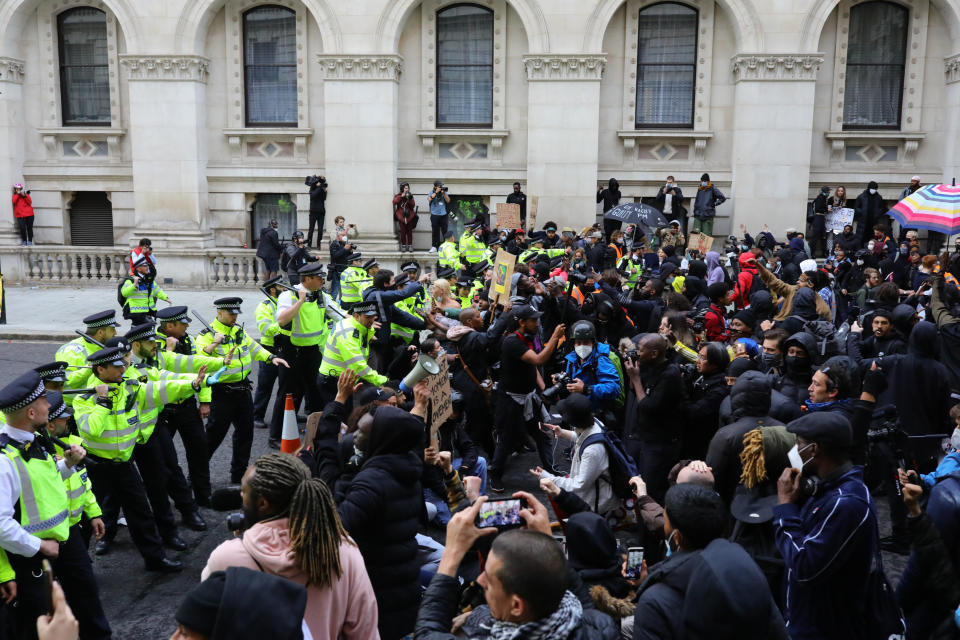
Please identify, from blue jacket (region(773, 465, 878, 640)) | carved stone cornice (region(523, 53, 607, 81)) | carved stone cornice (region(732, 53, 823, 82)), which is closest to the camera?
blue jacket (region(773, 465, 878, 640))

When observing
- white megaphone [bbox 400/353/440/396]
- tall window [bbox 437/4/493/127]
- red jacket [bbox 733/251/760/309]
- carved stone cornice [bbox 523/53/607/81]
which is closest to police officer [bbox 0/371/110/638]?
white megaphone [bbox 400/353/440/396]

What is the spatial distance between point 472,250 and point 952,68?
1394 cm

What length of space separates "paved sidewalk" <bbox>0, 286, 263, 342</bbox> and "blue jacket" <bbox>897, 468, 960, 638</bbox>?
14.2m

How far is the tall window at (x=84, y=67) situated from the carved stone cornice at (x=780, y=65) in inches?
673

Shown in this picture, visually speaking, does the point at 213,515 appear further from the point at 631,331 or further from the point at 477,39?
the point at 477,39

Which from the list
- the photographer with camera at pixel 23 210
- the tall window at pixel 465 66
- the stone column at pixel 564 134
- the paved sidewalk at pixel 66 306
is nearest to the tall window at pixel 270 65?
the tall window at pixel 465 66

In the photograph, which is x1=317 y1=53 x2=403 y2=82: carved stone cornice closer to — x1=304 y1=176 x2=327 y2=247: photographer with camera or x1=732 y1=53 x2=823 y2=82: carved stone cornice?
x1=304 y1=176 x2=327 y2=247: photographer with camera

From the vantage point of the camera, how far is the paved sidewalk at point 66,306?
56.4 feet

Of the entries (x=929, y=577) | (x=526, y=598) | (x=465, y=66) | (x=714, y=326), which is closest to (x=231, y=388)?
(x=714, y=326)

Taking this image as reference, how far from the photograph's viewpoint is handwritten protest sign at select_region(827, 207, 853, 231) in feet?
67.8

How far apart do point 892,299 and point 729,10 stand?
14.9 metres

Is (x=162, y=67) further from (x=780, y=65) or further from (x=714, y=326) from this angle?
(x=714, y=326)

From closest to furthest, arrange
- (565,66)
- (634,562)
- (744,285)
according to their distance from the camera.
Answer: (634,562)
(744,285)
(565,66)

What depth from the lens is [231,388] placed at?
8812mm
